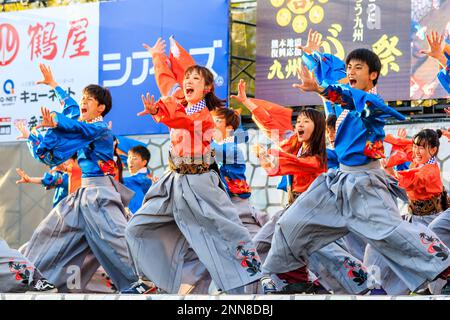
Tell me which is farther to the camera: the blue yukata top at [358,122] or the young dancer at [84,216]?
the young dancer at [84,216]

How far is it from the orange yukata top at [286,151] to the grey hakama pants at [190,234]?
0.68 metres

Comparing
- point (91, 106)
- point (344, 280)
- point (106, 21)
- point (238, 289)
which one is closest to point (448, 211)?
point (344, 280)

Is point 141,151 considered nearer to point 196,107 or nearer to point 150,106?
point 196,107

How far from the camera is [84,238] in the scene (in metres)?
8.00

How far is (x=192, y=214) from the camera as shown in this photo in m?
6.89

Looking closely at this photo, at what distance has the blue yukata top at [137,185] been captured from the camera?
33.3 ft

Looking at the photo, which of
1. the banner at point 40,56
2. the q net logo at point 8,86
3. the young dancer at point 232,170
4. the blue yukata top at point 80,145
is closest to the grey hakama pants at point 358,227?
the young dancer at point 232,170

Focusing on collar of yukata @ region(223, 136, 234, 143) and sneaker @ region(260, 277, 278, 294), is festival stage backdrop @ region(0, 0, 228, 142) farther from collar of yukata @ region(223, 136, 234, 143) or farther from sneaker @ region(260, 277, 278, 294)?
sneaker @ region(260, 277, 278, 294)

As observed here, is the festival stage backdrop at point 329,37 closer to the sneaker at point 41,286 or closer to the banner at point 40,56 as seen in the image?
the banner at point 40,56

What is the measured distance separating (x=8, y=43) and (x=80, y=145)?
227 inches

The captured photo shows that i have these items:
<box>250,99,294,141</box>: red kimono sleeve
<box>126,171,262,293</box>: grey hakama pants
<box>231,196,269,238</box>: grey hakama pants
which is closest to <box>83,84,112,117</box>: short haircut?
<box>250,99,294,141</box>: red kimono sleeve

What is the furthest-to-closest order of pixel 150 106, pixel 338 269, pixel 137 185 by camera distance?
1. pixel 137 185
2. pixel 338 269
3. pixel 150 106

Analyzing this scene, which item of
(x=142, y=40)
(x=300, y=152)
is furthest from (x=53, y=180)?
(x=142, y=40)
